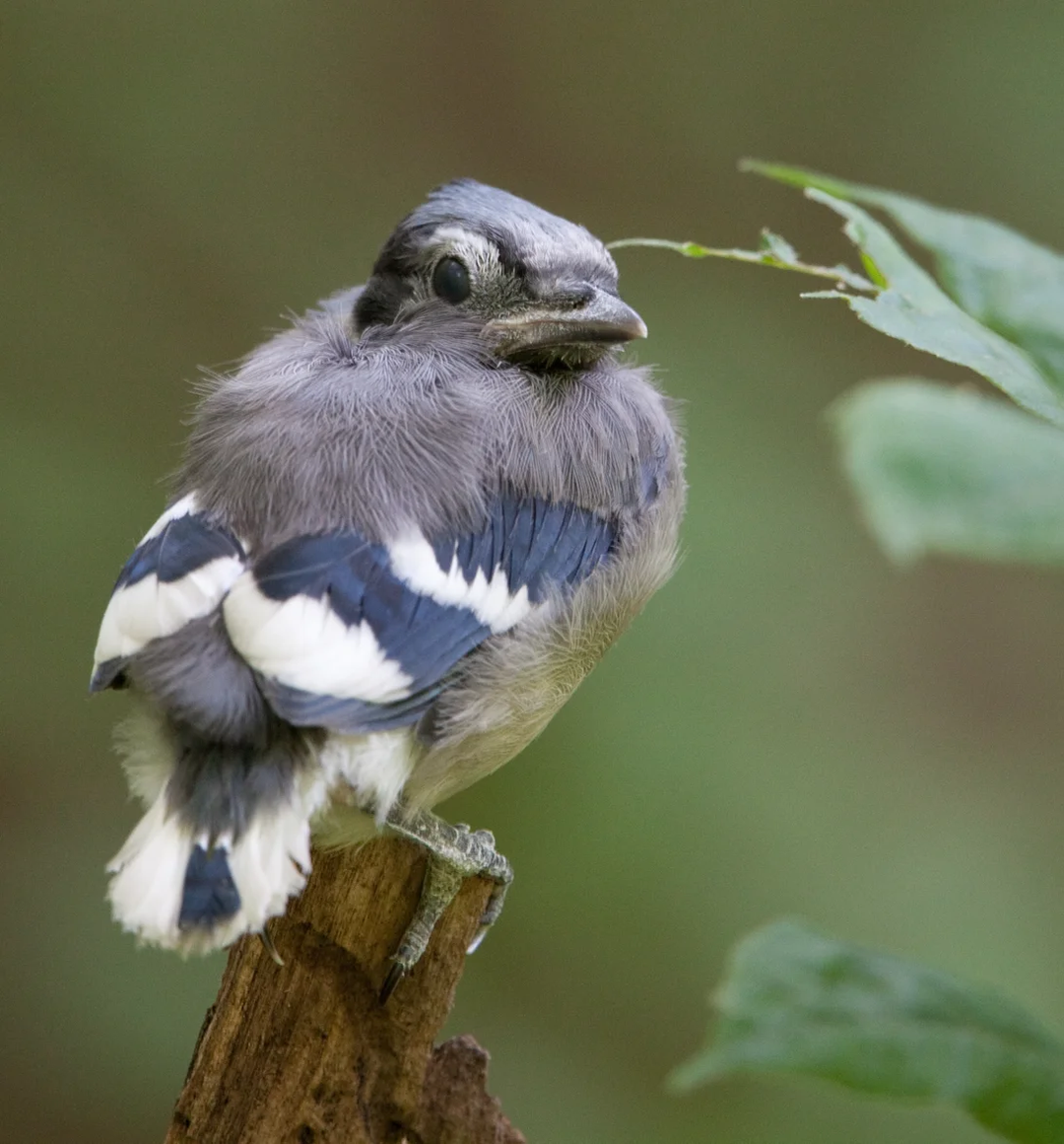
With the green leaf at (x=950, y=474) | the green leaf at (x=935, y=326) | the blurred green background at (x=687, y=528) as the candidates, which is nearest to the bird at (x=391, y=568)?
the green leaf at (x=935, y=326)

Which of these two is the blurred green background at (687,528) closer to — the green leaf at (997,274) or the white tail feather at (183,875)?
the white tail feather at (183,875)

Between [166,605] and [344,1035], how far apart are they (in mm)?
531

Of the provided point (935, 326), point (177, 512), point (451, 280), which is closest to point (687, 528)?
point (451, 280)

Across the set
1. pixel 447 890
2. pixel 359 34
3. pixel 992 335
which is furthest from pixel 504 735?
pixel 359 34

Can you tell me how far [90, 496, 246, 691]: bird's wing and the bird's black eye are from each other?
1.46ft

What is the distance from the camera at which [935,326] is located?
805mm

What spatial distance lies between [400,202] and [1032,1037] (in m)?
3.29

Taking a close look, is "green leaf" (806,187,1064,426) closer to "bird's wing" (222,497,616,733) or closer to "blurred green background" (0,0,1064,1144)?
"bird's wing" (222,497,616,733)

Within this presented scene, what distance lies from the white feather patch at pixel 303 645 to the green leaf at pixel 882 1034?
674mm

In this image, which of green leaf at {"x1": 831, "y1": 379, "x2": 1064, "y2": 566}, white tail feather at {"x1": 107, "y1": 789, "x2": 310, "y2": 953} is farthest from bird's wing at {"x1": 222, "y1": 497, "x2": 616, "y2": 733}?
green leaf at {"x1": 831, "y1": 379, "x2": 1064, "y2": 566}

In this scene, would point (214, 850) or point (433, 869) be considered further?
point (433, 869)

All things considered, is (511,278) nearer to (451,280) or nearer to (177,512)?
(451,280)

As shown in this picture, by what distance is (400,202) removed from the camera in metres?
3.74

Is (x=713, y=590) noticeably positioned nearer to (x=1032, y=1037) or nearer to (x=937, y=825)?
(x=937, y=825)
